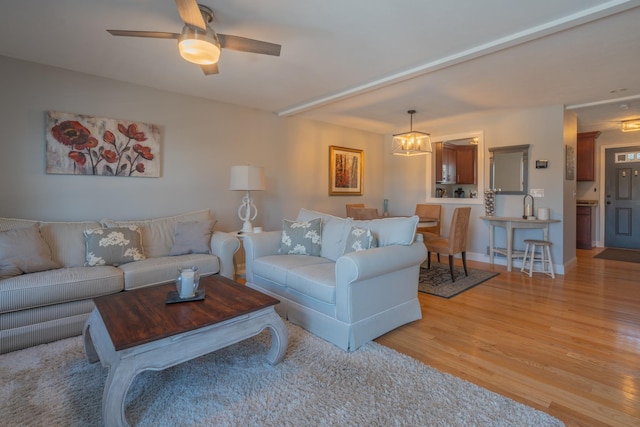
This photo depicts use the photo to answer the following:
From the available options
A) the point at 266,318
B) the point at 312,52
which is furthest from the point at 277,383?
the point at 312,52

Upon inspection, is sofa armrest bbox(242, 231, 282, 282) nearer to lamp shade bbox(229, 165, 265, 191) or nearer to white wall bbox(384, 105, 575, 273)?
lamp shade bbox(229, 165, 265, 191)

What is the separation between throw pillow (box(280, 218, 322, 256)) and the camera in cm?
331

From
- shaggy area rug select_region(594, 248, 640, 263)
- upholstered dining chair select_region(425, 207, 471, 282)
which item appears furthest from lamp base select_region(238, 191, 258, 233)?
shaggy area rug select_region(594, 248, 640, 263)

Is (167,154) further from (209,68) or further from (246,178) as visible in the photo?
(209,68)

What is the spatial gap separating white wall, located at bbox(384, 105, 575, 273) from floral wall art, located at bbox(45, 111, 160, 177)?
14.7 feet

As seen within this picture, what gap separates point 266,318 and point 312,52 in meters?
2.26

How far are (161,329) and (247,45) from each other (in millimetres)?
1876

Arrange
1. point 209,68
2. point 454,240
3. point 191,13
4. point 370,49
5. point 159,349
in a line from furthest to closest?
point 454,240 < point 370,49 < point 209,68 < point 191,13 < point 159,349

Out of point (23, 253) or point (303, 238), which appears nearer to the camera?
point (23, 253)

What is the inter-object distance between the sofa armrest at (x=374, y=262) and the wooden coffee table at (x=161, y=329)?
56 cm

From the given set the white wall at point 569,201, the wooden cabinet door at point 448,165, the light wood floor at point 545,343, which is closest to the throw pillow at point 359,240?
the light wood floor at point 545,343

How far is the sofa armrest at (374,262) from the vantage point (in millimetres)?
2248

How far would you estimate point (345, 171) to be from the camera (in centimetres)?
592

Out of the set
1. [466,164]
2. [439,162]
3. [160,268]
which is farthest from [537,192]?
[160,268]
